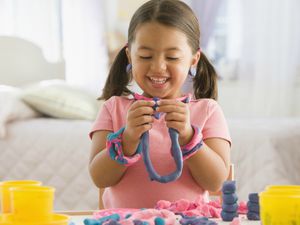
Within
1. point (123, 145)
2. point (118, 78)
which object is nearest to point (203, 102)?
point (118, 78)

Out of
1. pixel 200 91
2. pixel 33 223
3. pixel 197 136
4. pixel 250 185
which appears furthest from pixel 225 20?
pixel 33 223

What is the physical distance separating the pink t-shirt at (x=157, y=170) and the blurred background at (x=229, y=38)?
9.58 ft

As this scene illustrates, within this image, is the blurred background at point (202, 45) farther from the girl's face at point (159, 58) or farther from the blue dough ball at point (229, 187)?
the blue dough ball at point (229, 187)

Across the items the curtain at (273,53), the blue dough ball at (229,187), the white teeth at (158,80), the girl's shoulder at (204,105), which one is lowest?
the blue dough ball at (229,187)

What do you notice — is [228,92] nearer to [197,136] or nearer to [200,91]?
[200,91]

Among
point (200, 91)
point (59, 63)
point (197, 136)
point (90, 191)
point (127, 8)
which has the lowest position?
point (90, 191)

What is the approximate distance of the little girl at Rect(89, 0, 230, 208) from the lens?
136 centimetres

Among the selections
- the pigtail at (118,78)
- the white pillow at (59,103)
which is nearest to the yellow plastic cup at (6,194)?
the pigtail at (118,78)

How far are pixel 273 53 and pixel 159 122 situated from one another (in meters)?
3.13

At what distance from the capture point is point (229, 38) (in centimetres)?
473

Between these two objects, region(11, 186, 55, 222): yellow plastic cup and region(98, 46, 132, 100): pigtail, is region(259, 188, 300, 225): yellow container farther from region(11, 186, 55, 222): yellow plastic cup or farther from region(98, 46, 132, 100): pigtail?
region(98, 46, 132, 100): pigtail

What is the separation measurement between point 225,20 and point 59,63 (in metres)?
1.17

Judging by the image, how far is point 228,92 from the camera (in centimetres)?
470

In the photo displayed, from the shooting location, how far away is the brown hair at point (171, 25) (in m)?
1.51
